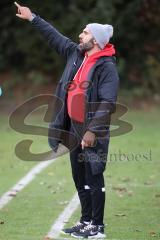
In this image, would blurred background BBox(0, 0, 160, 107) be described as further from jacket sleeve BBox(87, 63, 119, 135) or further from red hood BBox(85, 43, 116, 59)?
jacket sleeve BBox(87, 63, 119, 135)

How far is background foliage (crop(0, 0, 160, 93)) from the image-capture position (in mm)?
21266

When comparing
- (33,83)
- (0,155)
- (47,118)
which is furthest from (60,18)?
(0,155)

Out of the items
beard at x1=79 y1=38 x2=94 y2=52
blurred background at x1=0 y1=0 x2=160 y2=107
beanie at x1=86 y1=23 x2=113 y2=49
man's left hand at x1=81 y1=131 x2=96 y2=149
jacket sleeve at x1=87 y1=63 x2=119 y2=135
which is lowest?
blurred background at x1=0 y1=0 x2=160 y2=107

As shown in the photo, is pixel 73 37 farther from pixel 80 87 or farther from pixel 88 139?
pixel 88 139

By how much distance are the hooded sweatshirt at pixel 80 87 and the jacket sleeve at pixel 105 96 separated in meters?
0.17

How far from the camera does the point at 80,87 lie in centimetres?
725

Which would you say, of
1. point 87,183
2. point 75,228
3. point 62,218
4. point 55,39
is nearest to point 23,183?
point 62,218

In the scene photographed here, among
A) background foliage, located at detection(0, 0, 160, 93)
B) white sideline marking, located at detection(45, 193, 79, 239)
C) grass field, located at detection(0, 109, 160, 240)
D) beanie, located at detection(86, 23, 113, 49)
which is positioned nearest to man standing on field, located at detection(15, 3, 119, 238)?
beanie, located at detection(86, 23, 113, 49)

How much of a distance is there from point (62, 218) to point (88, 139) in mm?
1564

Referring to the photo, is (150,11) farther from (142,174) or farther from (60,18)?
(142,174)

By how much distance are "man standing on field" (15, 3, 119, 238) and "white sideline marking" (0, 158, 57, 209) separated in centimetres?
181

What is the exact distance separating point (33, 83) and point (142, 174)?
36.8ft

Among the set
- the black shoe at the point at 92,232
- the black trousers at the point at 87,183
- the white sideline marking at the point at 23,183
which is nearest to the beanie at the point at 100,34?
the black trousers at the point at 87,183

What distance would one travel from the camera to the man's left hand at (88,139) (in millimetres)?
7047
